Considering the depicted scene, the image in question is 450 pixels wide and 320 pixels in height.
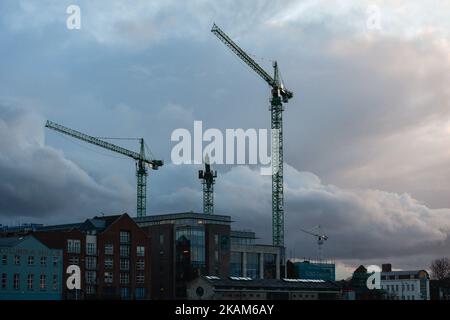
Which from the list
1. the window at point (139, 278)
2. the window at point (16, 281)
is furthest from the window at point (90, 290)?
the window at point (16, 281)

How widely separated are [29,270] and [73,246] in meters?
13.9

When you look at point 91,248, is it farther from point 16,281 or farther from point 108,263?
point 16,281

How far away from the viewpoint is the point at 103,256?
192375mm

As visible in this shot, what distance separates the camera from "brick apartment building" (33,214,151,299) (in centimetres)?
18612

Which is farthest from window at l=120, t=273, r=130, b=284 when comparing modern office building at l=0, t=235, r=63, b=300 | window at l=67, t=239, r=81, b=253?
modern office building at l=0, t=235, r=63, b=300

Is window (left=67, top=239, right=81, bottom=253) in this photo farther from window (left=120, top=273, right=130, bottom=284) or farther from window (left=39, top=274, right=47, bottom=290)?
window (left=120, top=273, right=130, bottom=284)

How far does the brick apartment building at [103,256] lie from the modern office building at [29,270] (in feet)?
11.8

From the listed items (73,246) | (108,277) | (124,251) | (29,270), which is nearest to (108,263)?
(108,277)
